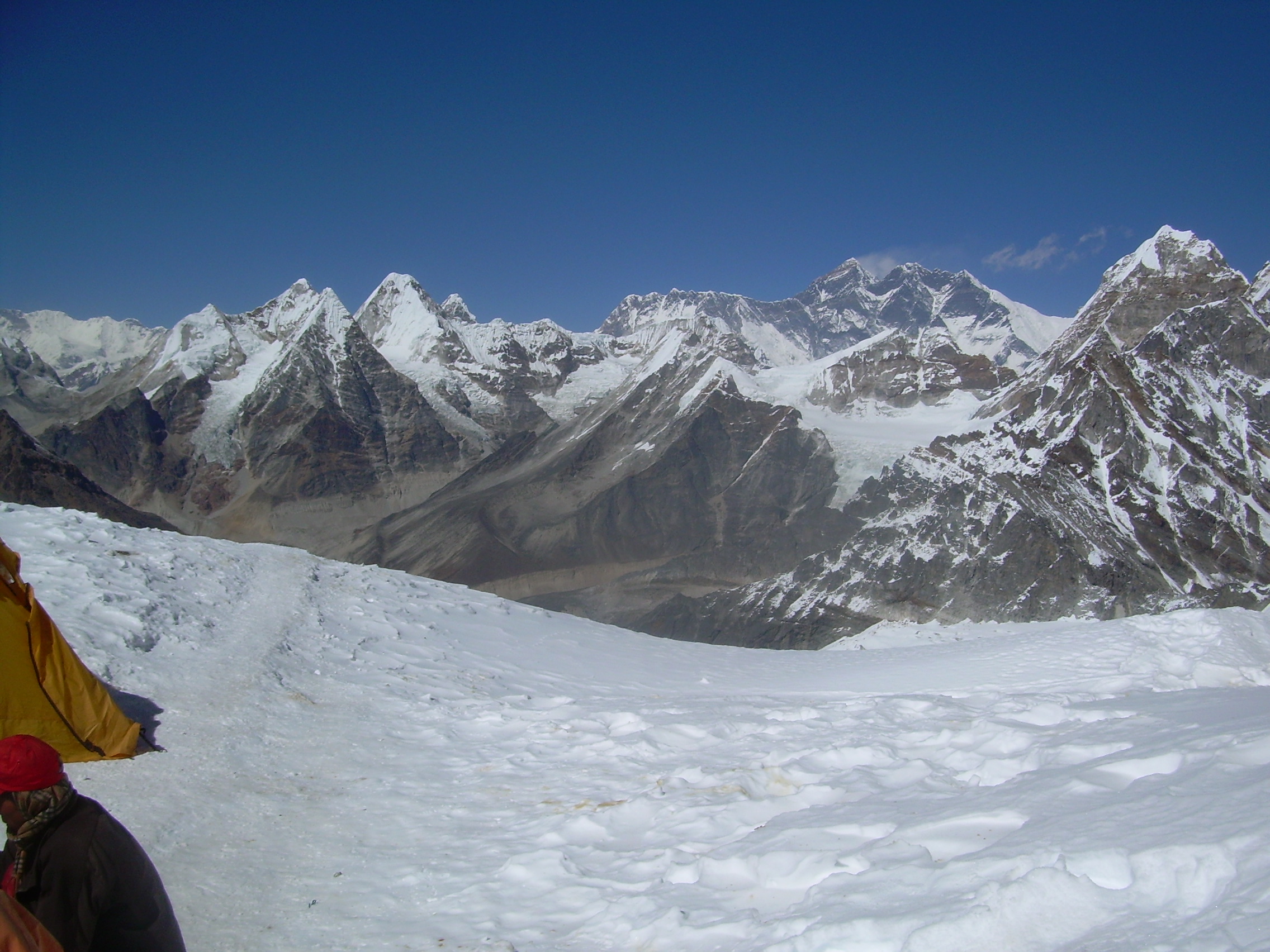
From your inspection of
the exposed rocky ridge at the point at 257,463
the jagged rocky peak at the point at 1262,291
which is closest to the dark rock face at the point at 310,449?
the exposed rocky ridge at the point at 257,463

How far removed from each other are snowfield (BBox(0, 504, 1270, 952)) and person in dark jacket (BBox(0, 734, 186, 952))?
2.31 meters

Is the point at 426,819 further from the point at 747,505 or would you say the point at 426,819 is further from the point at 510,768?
the point at 747,505

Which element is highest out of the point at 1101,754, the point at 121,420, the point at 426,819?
the point at 121,420

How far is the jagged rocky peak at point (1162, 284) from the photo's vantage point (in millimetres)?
111812

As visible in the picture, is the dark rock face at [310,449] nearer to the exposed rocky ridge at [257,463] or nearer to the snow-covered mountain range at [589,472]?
the exposed rocky ridge at [257,463]

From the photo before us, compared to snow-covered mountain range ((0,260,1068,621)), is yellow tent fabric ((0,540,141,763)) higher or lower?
lower

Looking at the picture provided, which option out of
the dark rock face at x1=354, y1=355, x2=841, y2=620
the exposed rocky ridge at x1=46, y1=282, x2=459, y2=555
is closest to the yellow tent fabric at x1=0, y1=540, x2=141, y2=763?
the dark rock face at x1=354, y1=355, x2=841, y2=620

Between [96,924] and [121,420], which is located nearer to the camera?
[96,924]

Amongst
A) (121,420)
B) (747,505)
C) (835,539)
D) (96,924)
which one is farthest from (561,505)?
(96,924)

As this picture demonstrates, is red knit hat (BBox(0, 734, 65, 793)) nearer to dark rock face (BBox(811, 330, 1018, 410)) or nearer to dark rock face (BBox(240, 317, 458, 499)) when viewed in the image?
dark rock face (BBox(811, 330, 1018, 410))

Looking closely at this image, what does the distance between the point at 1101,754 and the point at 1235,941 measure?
11.6 feet

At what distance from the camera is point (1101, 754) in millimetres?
6914

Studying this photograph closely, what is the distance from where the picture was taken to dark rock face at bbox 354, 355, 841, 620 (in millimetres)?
130875

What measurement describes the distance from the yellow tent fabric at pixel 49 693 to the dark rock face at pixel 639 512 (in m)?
104
